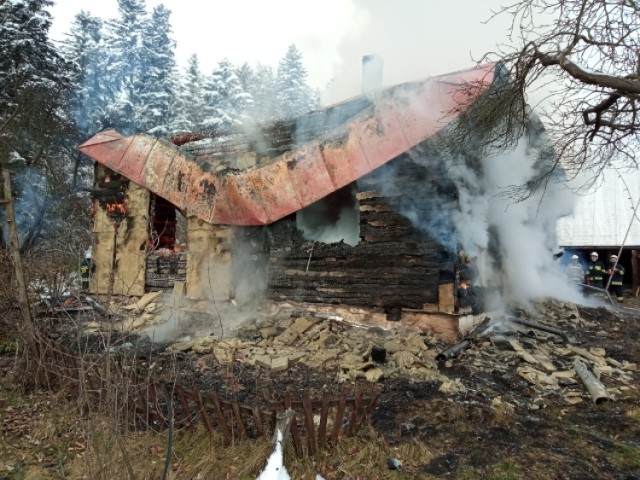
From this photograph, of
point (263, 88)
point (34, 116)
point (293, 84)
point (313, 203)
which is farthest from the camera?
point (293, 84)

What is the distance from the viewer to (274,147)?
31.3ft

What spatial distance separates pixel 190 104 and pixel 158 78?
9.05 ft

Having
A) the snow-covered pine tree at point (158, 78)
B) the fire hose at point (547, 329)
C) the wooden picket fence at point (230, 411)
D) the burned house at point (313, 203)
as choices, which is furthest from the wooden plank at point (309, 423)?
the snow-covered pine tree at point (158, 78)

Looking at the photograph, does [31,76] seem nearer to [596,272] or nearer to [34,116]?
[34,116]

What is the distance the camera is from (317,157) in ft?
25.0

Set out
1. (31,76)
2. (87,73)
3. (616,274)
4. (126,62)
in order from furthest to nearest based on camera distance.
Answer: (126,62)
(87,73)
(31,76)
(616,274)

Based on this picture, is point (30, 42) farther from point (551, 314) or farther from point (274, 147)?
point (551, 314)

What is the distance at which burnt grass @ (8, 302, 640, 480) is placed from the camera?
3.80 m

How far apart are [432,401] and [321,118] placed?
6.29 metres

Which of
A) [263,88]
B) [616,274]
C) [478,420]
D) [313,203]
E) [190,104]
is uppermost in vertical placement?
[263,88]

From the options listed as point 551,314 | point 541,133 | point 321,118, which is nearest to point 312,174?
point 321,118

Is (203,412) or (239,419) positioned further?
(203,412)

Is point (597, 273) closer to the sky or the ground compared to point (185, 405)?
closer to the sky

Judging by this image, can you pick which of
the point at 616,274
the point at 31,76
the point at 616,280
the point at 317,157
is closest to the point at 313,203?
the point at 317,157
